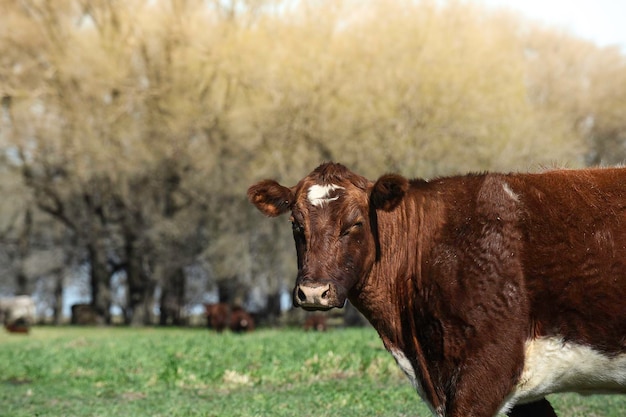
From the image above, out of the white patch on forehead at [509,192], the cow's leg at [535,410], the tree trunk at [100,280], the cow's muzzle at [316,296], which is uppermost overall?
the white patch on forehead at [509,192]

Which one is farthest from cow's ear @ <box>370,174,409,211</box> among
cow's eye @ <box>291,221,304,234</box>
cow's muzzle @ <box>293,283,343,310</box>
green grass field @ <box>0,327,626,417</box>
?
green grass field @ <box>0,327,626,417</box>

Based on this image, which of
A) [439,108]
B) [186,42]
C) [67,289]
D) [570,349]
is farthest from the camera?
[67,289]

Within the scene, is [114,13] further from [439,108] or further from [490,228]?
[490,228]

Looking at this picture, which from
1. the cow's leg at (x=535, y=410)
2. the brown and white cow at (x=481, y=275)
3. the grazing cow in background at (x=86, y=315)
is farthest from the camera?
the grazing cow in background at (x=86, y=315)

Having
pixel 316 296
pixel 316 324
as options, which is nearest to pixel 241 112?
pixel 316 324

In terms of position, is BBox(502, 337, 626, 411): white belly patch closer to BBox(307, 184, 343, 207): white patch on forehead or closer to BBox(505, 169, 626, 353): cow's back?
BBox(505, 169, 626, 353): cow's back

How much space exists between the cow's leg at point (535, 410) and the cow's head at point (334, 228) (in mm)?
1650

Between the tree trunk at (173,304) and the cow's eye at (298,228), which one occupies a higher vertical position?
the cow's eye at (298,228)

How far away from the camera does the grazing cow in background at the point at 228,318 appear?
123 feet

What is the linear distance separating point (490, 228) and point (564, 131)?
1477 inches

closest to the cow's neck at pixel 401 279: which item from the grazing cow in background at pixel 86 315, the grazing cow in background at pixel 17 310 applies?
the grazing cow in background at pixel 17 310

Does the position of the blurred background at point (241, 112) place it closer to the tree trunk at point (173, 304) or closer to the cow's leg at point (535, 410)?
the tree trunk at point (173, 304)

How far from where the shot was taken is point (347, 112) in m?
40.1

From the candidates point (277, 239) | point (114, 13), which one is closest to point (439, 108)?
point (277, 239)
